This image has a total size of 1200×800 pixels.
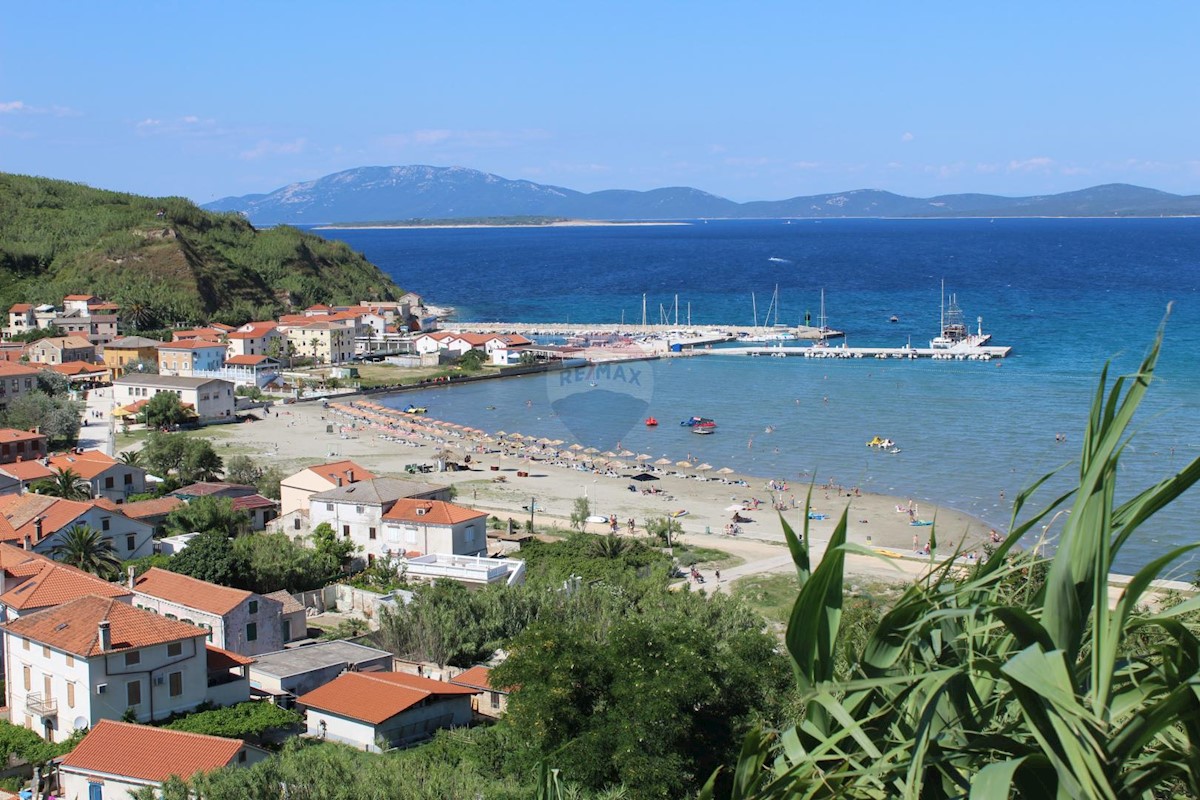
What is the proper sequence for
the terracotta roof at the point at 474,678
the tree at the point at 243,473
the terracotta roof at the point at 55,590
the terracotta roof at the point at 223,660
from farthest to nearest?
the tree at the point at 243,473 → the terracotta roof at the point at 55,590 → the terracotta roof at the point at 474,678 → the terracotta roof at the point at 223,660

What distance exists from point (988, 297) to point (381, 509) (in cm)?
8261

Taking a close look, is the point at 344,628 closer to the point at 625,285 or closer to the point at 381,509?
the point at 381,509

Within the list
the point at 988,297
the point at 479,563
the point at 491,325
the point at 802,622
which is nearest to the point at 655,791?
the point at 802,622

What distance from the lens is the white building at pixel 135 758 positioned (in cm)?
1241

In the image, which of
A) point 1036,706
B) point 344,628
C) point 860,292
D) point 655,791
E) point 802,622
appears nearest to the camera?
point 1036,706

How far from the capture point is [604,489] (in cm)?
3562

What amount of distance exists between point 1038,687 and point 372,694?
44.3ft

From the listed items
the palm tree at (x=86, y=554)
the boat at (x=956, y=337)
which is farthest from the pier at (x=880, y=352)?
the palm tree at (x=86, y=554)

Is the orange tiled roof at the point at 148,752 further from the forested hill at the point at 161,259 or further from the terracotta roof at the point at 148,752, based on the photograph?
the forested hill at the point at 161,259

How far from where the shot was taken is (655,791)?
10.9m

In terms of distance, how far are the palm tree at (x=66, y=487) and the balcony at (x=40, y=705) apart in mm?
11942

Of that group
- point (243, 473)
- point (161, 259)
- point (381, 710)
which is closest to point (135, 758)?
point (381, 710)

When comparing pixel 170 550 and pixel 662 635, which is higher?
pixel 662 635

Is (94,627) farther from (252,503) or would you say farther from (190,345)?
(190,345)
